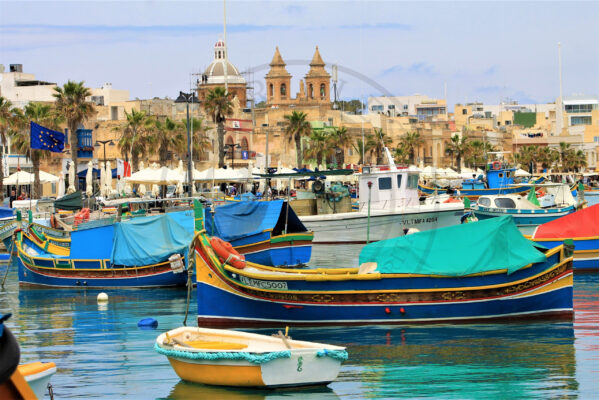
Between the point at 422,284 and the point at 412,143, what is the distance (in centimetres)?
8499

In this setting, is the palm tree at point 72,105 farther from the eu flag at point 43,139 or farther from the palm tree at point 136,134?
the eu flag at point 43,139

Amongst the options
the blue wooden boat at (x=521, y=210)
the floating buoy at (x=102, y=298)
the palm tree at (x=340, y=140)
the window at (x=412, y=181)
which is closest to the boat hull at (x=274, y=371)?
the floating buoy at (x=102, y=298)

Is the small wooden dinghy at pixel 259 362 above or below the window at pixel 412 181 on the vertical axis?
below

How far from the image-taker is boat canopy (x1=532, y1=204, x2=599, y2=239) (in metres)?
30.3

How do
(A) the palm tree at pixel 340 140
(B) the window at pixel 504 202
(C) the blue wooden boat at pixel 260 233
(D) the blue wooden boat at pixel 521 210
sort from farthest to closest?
(A) the palm tree at pixel 340 140, (B) the window at pixel 504 202, (D) the blue wooden boat at pixel 521 210, (C) the blue wooden boat at pixel 260 233

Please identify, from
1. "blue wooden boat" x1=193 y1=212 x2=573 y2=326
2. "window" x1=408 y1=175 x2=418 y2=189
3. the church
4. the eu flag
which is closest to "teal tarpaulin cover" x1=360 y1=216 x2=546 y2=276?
"blue wooden boat" x1=193 y1=212 x2=573 y2=326

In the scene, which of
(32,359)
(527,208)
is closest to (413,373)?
(32,359)

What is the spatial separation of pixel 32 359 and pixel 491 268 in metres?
10.1

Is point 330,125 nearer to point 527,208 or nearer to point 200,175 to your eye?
point 200,175

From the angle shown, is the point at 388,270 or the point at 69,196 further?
the point at 69,196

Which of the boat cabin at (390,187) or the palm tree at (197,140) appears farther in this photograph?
the palm tree at (197,140)

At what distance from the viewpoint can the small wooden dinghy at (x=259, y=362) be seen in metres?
14.8

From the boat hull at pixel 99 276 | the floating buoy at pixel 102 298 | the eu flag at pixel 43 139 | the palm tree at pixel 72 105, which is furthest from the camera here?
the palm tree at pixel 72 105

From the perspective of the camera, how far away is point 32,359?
738 inches
